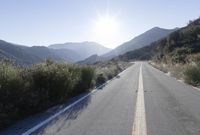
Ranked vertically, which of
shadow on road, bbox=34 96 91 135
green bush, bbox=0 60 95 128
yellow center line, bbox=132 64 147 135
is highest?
green bush, bbox=0 60 95 128

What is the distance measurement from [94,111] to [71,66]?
9.16 m

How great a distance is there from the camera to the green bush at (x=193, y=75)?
24.5 metres

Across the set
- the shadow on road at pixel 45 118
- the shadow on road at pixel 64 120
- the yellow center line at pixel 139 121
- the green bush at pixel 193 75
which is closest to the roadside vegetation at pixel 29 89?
the shadow on road at pixel 45 118

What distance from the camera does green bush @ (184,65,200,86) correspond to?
24.5m

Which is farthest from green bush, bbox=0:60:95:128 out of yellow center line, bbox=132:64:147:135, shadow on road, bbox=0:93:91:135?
yellow center line, bbox=132:64:147:135

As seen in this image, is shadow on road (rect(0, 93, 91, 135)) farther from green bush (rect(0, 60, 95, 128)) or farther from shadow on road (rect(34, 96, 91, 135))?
green bush (rect(0, 60, 95, 128))

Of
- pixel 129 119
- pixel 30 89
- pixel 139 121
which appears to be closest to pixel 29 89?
pixel 30 89

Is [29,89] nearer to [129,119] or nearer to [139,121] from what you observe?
[129,119]

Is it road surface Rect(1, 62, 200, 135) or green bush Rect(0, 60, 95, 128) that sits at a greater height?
green bush Rect(0, 60, 95, 128)

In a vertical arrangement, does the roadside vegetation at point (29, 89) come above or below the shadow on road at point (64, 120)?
above

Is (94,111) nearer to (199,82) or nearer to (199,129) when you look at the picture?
(199,129)

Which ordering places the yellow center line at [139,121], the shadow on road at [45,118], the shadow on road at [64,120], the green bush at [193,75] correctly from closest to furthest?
the yellow center line at [139,121] → the shadow on road at [64,120] → the shadow on road at [45,118] → the green bush at [193,75]

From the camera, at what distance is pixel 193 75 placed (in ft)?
82.1

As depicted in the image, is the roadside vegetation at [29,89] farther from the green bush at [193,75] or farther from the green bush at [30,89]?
the green bush at [193,75]
